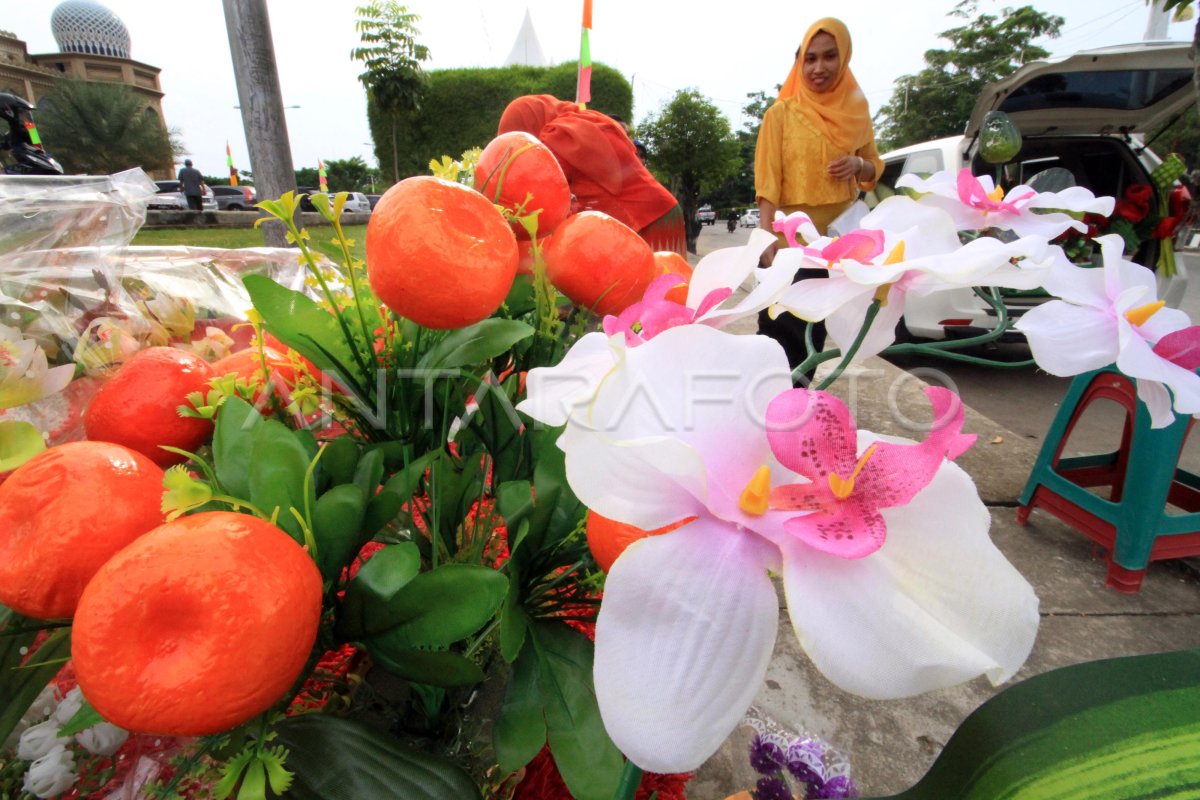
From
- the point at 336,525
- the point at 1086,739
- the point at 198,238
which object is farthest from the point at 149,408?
the point at 198,238

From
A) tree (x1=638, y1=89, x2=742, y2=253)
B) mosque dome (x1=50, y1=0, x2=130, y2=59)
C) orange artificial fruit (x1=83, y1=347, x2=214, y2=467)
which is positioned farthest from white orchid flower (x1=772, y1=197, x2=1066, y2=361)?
mosque dome (x1=50, y1=0, x2=130, y2=59)

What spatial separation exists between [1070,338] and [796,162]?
89.4 inches

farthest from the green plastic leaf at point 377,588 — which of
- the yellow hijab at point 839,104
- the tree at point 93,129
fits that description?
the tree at point 93,129

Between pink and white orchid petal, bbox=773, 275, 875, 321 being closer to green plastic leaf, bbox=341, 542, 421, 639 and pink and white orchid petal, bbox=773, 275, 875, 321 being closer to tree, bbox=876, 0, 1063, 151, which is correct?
green plastic leaf, bbox=341, 542, 421, 639

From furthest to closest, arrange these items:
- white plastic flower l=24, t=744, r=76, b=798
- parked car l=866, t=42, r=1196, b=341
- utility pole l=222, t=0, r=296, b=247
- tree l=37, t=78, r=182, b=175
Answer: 1. tree l=37, t=78, r=182, b=175
2. parked car l=866, t=42, r=1196, b=341
3. utility pole l=222, t=0, r=296, b=247
4. white plastic flower l=24, t=744, r=76, b=798

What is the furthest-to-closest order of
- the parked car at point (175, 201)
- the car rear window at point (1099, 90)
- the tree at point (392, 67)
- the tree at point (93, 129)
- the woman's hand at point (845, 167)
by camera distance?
the tree at point (93, 129) < the parked car at point (175, 201) < the tree at point (392, 67) < the car rear window at point (1099, 90) < the woman's hand at point (845, 167)

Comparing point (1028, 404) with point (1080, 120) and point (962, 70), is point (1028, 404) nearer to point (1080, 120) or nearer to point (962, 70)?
point (1080, 120)

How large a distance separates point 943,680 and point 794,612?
2.3 inches

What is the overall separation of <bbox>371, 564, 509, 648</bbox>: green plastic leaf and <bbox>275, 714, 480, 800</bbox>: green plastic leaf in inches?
2.8

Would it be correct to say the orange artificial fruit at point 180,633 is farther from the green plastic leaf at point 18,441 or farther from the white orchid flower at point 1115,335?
the white orchid flower at point 1115,335

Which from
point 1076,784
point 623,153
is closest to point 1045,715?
point 1076,784

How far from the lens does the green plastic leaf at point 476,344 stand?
1.47 ft

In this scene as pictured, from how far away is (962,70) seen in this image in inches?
883

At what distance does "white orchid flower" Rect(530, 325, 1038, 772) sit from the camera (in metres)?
0.23
